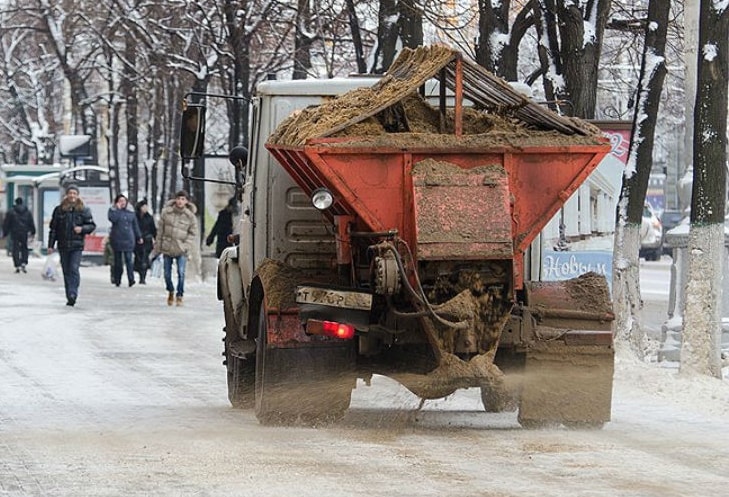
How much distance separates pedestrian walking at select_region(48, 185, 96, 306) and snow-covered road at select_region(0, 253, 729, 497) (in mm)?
7379

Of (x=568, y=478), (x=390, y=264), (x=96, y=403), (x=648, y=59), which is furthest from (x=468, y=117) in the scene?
(x=648, y=59)

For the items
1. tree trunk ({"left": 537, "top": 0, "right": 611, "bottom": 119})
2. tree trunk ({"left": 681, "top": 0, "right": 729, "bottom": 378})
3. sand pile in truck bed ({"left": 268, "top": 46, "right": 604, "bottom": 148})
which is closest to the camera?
sand pile in truck bed ({"left": 268, "top": 46, "right": 604, "bottom": 148})

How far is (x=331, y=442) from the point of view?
9.11 metres

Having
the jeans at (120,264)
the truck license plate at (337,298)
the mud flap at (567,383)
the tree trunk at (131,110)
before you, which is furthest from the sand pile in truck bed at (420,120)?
the tree trunk at (131,110)

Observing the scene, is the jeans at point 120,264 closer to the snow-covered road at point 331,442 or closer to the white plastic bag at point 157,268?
the white plastic bag at point 157,268

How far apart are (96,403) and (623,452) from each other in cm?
452

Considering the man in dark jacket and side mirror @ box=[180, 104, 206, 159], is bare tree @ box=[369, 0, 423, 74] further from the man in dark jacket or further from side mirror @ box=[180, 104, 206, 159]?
the man in dark jacket

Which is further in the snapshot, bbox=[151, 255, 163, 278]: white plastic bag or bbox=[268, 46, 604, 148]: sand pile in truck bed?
bbox=[151, 255, 163, 278]: white plastic bag

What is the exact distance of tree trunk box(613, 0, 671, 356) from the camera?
56.3 ft

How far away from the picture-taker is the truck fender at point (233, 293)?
11484 millimetres

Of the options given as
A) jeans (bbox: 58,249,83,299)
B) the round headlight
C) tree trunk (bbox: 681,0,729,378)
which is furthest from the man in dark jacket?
the round headlight

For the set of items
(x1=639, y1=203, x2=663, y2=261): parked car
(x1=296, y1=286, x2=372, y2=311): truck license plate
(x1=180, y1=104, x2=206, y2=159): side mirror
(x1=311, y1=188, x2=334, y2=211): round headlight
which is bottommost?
(x1=639, y1=203, x2=663, y2=261): parked car

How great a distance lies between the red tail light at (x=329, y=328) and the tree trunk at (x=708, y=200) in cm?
528

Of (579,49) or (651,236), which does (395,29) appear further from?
(651,236)
